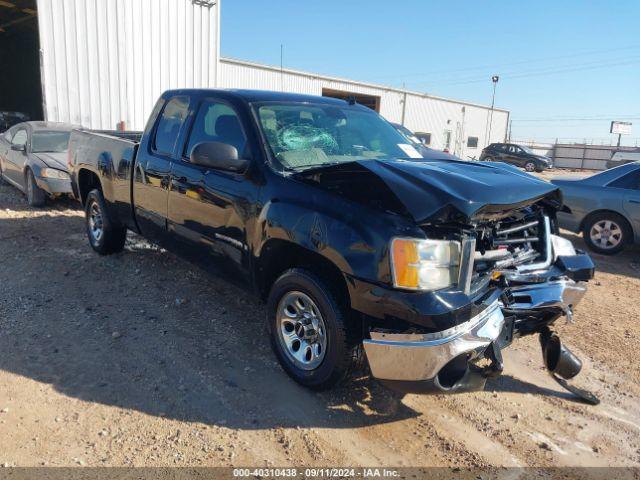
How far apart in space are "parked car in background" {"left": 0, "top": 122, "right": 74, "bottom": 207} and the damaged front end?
7.18 meters

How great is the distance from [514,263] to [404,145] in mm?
1573

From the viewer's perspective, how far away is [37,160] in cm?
843

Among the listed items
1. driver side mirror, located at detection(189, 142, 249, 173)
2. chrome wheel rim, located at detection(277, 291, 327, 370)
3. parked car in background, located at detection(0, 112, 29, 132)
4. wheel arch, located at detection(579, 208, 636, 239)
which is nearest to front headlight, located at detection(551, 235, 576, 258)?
chrome wheel rim, located at detection(277, 291, 327, 370)

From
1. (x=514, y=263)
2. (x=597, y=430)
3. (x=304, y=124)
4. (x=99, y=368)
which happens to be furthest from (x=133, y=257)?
(x=597, y=430)

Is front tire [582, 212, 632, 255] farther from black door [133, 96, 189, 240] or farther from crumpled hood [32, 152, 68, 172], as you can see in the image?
crumpled hood [32, 152, 68, 172]

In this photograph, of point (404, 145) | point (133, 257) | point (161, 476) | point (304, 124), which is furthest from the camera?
point (133, 257)

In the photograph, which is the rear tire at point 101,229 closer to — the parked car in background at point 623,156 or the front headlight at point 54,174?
the front headlight at point 54,174

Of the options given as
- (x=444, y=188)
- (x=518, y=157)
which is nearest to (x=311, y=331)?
(x=444, y=188)

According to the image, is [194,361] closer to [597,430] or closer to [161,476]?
[161,476]

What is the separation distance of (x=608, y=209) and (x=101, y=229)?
7127 mm

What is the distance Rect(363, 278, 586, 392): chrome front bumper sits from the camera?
8.46ft

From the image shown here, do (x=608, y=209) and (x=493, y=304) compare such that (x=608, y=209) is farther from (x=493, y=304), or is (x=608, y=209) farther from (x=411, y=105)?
(x=411, y=105)

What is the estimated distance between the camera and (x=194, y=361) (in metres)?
3.63

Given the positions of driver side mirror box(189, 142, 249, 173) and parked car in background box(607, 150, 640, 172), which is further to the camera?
parked car in background box(607, 150, 640, 172)
